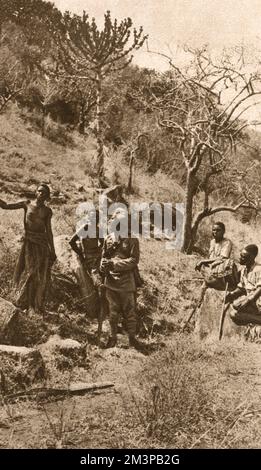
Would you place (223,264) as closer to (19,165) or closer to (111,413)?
(111,413)

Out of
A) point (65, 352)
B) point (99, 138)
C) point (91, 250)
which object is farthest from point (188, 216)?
point (65, 352)

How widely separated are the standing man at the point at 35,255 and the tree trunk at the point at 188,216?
647cm

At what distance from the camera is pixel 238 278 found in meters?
8.32

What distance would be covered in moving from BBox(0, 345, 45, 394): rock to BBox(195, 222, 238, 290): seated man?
3.29m

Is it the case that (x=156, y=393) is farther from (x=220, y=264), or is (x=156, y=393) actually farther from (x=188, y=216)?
(x=188, y=216)

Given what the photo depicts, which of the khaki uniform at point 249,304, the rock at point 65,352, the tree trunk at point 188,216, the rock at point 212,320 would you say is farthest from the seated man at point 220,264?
the tree trunk at point 188,216

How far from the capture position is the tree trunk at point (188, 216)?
13.7m

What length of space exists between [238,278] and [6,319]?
3.55m

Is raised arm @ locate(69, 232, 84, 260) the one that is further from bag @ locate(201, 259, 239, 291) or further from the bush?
the bush

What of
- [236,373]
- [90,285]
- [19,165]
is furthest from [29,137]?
[236,373]

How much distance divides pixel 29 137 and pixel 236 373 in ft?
45.1

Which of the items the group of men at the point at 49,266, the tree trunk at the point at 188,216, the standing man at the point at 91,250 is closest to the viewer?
the group of men at the point at 49,266

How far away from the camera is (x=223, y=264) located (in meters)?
8.30

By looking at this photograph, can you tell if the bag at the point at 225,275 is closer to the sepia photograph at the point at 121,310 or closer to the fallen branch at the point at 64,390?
the sepia photograph at the point at 121,310
